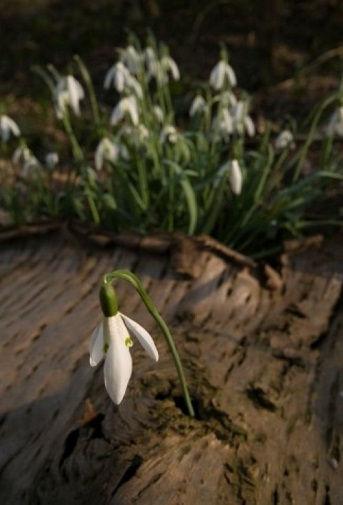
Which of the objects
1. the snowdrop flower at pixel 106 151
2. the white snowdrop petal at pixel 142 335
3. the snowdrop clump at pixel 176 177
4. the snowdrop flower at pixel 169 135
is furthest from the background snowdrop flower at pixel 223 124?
the white snowdrop petal at pixel 142 335

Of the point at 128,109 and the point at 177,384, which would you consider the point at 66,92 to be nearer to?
the point at 128,109

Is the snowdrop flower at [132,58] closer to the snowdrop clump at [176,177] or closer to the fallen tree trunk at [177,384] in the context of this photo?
the snowdrop clump at [176,177]

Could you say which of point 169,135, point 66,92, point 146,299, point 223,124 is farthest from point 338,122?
point 146,299

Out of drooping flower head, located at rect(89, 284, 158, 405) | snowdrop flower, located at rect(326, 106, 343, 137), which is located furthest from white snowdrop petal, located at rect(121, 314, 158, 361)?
snowdrop flower, located at rect(326, 106, 343, 137)

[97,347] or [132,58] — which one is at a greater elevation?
[132,58]

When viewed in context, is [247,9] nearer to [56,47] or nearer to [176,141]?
[56,47]

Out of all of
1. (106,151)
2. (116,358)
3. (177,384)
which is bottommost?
(177,384)

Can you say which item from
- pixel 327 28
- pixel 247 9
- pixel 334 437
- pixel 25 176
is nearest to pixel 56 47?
pixel 247 9
